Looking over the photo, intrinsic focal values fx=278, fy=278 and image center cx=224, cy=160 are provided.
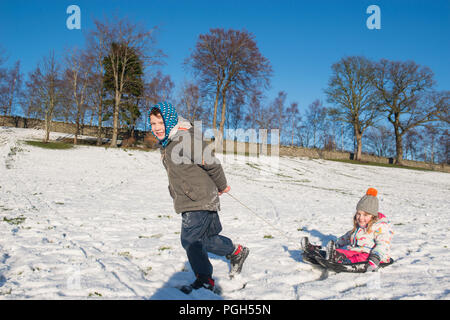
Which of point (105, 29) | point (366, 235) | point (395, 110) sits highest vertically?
point (105, 29)

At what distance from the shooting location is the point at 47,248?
404 centimetres

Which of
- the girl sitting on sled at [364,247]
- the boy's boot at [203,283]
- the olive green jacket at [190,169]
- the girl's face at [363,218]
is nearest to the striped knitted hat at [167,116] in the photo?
the olive green jacket at [190,169]

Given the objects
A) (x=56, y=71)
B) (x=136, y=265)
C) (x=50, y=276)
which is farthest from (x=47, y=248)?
(x=56, y=71)

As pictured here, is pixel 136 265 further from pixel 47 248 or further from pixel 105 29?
pixel 105 29

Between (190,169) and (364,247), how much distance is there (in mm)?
2593

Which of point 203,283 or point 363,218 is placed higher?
point 363,218

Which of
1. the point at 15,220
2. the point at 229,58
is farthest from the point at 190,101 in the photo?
the point at 15,220

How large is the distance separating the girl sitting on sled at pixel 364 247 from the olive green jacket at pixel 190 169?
5.14 feet

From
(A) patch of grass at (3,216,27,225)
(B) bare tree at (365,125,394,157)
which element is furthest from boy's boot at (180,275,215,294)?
(B) bare tree at (365,125,394,157)

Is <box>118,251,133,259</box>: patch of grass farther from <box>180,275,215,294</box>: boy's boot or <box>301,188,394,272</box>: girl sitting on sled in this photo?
<box>301,188,394,272</box>: girl sitting on sled

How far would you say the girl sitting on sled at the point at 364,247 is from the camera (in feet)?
11.2

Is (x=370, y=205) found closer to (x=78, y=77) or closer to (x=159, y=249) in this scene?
(x=159, y=249)

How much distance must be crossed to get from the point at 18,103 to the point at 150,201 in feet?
147

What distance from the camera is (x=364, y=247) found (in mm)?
A: 3725
